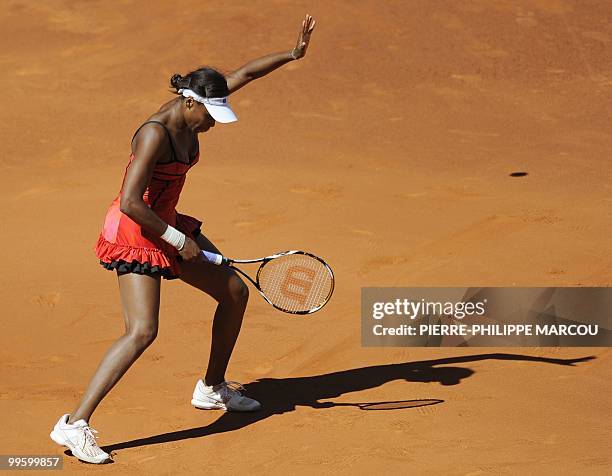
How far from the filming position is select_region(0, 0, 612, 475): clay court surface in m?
6.14

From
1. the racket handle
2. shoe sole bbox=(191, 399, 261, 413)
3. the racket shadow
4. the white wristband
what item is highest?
the white wristband

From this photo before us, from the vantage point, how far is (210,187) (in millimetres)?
10648

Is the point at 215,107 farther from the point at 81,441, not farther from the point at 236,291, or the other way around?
the point at 81,441

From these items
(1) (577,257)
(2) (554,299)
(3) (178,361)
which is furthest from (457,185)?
(3) (178,361)

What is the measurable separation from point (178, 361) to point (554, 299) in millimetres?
2592

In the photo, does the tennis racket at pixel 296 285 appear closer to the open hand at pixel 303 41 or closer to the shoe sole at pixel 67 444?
the open hand at pixel 303 41

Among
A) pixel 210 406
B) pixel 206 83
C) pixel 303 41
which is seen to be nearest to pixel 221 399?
pixel 210 406

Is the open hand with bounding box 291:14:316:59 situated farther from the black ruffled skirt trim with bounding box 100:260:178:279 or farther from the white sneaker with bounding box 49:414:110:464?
the white sneaker with bounding box 49:414:110:464

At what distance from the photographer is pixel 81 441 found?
18.6 feet

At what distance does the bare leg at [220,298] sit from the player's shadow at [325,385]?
280 millimetres

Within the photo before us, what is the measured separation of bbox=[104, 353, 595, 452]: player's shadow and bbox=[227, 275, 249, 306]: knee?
632mm

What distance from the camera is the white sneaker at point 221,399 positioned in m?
6.43

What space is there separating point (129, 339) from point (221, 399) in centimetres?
89

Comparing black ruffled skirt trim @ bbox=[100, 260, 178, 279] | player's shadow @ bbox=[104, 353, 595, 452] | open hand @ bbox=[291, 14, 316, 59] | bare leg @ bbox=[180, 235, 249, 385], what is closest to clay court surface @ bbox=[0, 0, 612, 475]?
player's shadow @ bbox=[104, 353, 595, 452]
